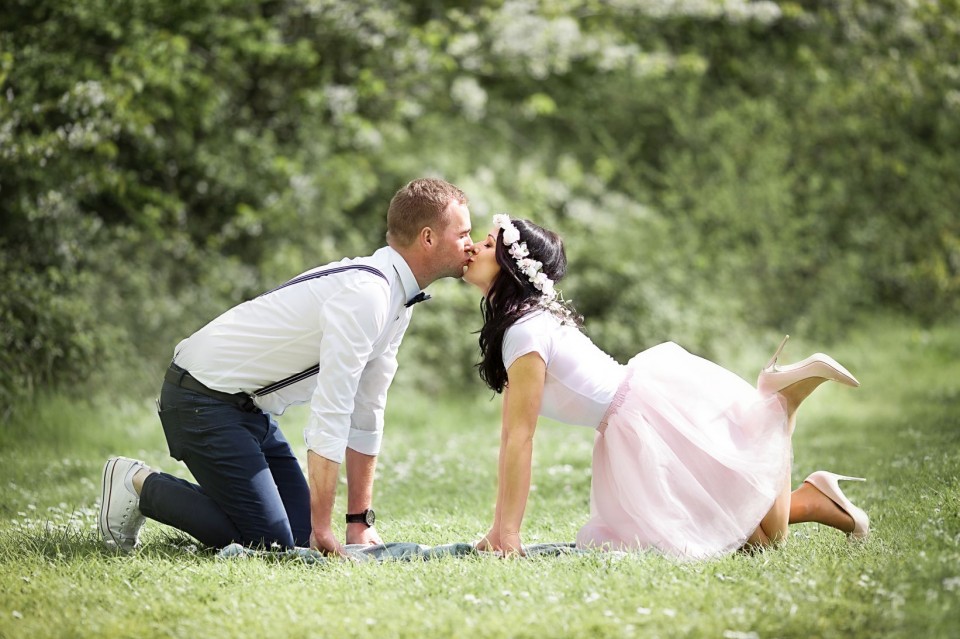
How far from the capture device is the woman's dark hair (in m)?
4.22

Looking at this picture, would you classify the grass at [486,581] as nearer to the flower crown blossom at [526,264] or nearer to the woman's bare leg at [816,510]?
the woman's bare leg at [816,510]

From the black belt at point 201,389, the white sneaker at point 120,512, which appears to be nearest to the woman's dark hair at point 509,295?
the black belt at point 201,389

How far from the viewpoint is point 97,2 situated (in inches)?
323

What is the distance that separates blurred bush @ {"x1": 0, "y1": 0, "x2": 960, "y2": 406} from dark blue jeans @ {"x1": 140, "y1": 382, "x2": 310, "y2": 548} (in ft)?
11.2

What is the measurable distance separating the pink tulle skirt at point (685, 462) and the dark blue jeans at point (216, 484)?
1.30 metres

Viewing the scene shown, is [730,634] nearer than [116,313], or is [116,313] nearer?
[730,634]

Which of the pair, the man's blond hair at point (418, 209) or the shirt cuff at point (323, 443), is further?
the man's blond hair at point (418, 209)

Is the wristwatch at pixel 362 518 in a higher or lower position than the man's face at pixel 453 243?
lower

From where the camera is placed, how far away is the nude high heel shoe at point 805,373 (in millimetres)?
4109

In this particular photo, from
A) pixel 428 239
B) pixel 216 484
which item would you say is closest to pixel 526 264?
pixel 428 239

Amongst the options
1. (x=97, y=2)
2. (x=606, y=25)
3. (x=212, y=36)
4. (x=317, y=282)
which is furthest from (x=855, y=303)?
(x=317, y=282)

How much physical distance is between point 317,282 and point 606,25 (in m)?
7.41

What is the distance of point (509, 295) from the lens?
427 centimetres

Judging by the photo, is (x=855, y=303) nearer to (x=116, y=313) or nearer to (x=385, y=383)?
(x=116, y=313)
